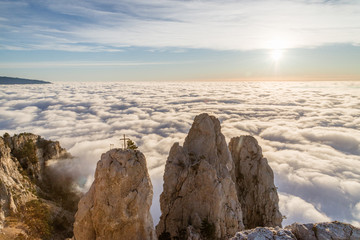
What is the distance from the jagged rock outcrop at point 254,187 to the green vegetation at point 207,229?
48.6 ft

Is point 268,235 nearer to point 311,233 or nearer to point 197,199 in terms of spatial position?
point 311,233

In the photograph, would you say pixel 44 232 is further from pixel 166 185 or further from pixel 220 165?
pixel 220 165

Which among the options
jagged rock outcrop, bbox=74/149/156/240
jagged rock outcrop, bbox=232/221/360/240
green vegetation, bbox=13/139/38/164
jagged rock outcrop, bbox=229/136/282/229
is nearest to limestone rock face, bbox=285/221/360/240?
jagged rock outcrop, bbox=232/221/360/240

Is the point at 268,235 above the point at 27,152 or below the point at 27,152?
above

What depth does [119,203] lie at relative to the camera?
2284cm

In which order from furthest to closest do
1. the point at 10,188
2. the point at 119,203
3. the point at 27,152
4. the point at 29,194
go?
1. the point at 27,152
2. the point at 29,194
3. the point at 10,188
4. the point at 119,203

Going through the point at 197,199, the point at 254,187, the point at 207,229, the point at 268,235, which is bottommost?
the point at 254,187

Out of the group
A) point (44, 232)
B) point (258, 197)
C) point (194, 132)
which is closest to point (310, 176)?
point (258, 197)

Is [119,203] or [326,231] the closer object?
[326,231]

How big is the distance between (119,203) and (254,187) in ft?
96.2

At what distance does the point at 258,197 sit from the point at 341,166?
20004 cm

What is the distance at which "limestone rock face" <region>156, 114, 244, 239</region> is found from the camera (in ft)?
102

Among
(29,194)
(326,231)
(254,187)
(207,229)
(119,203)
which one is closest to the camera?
(326,231)

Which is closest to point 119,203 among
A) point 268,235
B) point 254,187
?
point 268,235
